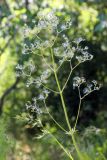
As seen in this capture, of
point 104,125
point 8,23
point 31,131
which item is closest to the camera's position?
point 8,23

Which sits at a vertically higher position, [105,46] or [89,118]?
[105,46]

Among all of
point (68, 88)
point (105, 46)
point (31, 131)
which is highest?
point (105, 46)

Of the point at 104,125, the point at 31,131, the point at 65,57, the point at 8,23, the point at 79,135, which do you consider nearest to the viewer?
the point at 65,57

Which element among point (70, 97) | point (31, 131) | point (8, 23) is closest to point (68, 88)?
point (70, 97)

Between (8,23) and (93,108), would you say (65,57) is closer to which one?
(8,23)

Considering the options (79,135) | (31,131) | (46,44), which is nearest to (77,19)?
(31,131)

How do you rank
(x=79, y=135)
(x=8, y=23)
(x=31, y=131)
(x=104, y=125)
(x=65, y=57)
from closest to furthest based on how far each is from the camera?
(x=65, y=57), (x=79, y=135), (x=8, y=23), (x=104, y=125), (x=31, y=131)

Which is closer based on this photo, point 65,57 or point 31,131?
point 65,57

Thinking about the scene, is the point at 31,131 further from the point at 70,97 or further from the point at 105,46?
the point at 105,46

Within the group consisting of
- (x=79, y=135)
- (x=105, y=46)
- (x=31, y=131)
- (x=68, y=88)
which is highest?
(x=105, y=46)

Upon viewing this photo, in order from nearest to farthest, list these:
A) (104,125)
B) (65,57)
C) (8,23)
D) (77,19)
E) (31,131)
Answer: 1. (65,57)
2. (8,23)
3. (104,125)
4. (31,131)
5. (77,19)
